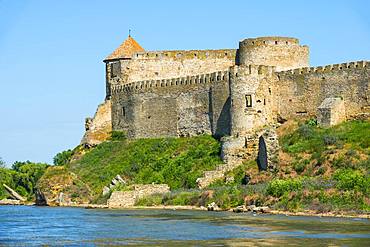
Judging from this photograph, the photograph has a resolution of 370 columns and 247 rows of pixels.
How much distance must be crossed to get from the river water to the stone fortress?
34.6 ft

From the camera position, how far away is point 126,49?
2643 inches

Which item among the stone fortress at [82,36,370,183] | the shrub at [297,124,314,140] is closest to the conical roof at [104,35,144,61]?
the stone fortress at [82,36,370,183]

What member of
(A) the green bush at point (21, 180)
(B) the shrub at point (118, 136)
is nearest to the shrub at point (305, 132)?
(B) the shrub at point (118, 136)

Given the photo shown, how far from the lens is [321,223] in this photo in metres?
36.9

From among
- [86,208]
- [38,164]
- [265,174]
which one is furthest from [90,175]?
[38,164]

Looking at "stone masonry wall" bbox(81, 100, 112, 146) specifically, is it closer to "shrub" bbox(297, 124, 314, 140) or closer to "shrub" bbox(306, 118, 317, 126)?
"shrub" bbox(306, 118, 317, 126)

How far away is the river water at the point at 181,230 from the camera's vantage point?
3128cm

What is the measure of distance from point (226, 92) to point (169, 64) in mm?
10423

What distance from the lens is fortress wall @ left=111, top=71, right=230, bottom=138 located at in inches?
2274

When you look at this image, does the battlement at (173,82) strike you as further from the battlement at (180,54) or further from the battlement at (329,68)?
the battlement at (329,68)

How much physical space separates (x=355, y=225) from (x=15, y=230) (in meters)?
12.6

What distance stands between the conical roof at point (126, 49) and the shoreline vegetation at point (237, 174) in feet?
17.4

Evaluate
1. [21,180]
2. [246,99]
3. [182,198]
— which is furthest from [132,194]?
[21,180]

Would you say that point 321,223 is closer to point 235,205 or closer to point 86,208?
point 235,205
